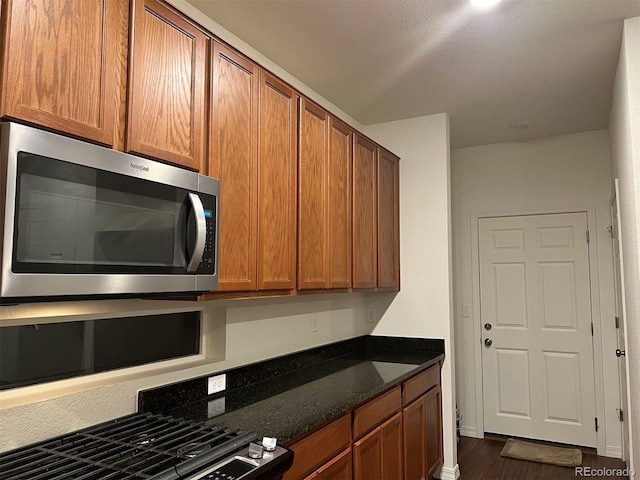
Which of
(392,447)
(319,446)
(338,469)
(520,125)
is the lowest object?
(392,447)

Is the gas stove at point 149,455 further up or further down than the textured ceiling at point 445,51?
further down

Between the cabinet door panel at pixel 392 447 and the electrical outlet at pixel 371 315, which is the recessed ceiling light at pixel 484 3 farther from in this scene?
the electrical outlet at pixel 371 315

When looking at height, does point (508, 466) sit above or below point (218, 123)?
below

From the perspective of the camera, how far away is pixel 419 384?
3.08m

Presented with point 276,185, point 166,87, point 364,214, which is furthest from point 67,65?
point 364,214

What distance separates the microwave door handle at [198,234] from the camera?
1641mm

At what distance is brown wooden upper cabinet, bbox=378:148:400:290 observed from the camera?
349 cm

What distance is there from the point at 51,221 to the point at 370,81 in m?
2.41

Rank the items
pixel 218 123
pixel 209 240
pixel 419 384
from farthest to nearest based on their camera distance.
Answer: pixel 419 384 → pixel 218 123 → pixel 209 240

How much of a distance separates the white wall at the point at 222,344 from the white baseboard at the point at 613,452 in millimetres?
2226

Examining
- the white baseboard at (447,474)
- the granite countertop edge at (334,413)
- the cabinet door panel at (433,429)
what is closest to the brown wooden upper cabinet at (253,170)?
the granite countertop edge at (334,413)

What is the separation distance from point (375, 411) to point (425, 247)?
64.5 inches

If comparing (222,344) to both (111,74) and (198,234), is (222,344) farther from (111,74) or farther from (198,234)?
(111,74)

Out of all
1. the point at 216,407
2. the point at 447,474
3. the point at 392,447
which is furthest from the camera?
the point at 447,474
